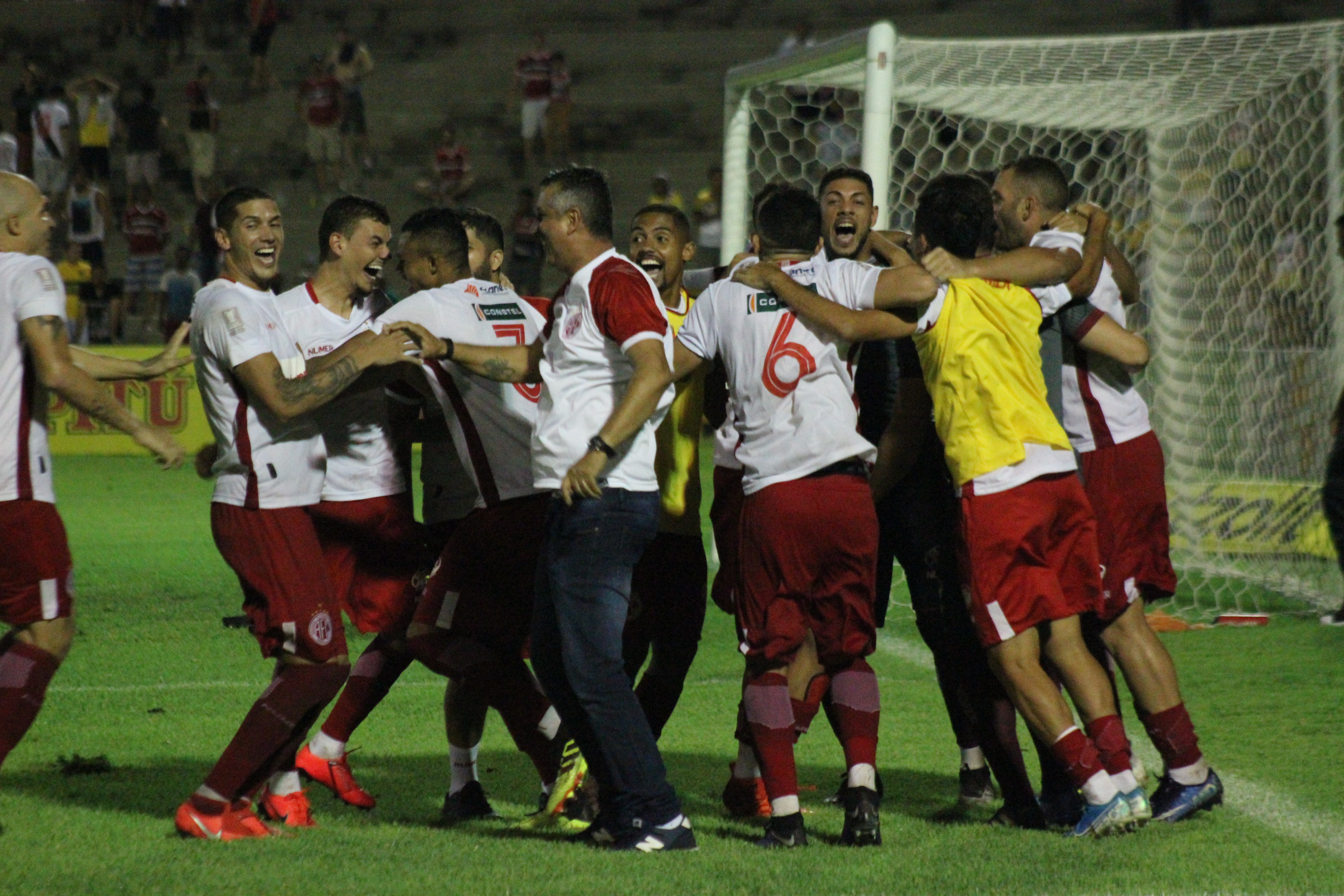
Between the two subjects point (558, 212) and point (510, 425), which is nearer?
point (558, 212)

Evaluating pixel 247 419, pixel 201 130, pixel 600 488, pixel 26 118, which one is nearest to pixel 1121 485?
pixel 600 488

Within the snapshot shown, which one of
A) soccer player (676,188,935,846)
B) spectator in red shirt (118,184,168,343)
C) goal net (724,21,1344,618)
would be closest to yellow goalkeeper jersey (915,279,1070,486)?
soccer player (676,188,935,846)

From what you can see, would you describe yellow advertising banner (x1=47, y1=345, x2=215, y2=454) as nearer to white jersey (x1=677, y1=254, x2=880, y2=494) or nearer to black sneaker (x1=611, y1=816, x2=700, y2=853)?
white jersey (x1=677, y1=254, x2=880, y2=494)

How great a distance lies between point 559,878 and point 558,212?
1.99 metres

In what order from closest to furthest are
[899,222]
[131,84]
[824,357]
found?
1. [824,357]
2. [899,222]
3. [131,84]

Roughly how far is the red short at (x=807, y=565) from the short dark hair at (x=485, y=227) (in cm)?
175

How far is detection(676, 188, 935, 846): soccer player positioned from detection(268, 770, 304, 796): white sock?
1.59m

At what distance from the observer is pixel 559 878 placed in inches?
179

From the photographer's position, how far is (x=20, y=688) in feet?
15.9

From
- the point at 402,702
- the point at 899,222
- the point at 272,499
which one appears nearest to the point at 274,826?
the point at 272,499

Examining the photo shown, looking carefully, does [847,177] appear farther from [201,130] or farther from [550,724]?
[201,130]

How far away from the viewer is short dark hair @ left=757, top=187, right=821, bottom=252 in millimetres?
5125

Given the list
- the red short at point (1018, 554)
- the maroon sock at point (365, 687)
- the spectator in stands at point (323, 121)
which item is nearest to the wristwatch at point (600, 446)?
the red short at point (1018, 554)

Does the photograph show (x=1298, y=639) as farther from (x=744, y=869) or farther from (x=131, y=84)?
(x=131, y=84)
